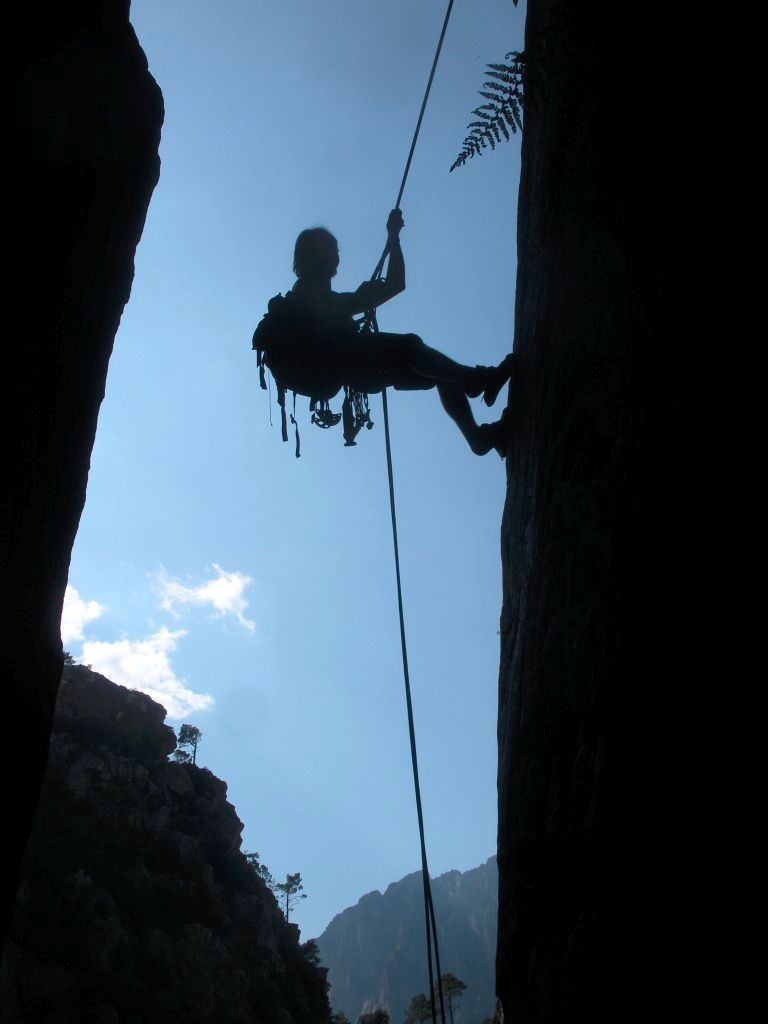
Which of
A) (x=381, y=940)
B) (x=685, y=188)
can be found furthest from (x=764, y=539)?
(x=381, y=940)

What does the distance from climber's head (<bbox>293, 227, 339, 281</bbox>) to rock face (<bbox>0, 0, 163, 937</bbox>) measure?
5.60ft

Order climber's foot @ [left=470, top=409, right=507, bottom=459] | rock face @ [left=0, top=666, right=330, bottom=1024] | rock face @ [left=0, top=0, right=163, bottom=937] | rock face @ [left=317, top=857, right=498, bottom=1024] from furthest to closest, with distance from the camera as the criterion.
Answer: rock face @ [left=317, top=857, right=498, bottom=1024], rock face @ [left=0, top=666, right=330, bottom=1024], climber's foot @ [left=470, top=409, right=507, bottom=459], rock face @ [left=0, top=0, right=163, bottom=937]

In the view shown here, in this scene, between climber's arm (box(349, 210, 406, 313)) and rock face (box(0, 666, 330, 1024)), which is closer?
climber's arm (box(349, 210, 406, 313))

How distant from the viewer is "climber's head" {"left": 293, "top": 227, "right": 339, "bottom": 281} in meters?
5.82

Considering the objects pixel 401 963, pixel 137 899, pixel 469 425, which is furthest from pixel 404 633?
pixel 401 963

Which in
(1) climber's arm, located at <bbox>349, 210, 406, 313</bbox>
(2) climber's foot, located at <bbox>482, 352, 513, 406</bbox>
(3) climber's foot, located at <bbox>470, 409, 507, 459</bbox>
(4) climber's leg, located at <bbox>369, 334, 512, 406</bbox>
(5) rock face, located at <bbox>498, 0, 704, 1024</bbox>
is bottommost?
(5) rock face, located at <bbox>498, 0, 704, 1024</bbox>

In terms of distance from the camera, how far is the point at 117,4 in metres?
4.34

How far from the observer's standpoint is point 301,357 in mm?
5250

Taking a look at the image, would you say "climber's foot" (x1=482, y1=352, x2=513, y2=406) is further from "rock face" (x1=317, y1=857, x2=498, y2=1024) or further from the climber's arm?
"rock face" (x1=317, y1=857, x2=498, y2=1024)

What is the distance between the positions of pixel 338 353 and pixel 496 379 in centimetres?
119

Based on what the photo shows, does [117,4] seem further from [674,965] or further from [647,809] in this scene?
[674,965]

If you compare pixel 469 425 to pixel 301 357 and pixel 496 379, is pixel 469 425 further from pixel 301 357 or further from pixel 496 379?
pixel 301 357

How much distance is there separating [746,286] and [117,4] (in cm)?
374

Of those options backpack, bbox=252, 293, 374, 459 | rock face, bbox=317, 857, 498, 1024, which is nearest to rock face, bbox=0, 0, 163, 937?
backpack, bbox=252, 293, 374, 459
